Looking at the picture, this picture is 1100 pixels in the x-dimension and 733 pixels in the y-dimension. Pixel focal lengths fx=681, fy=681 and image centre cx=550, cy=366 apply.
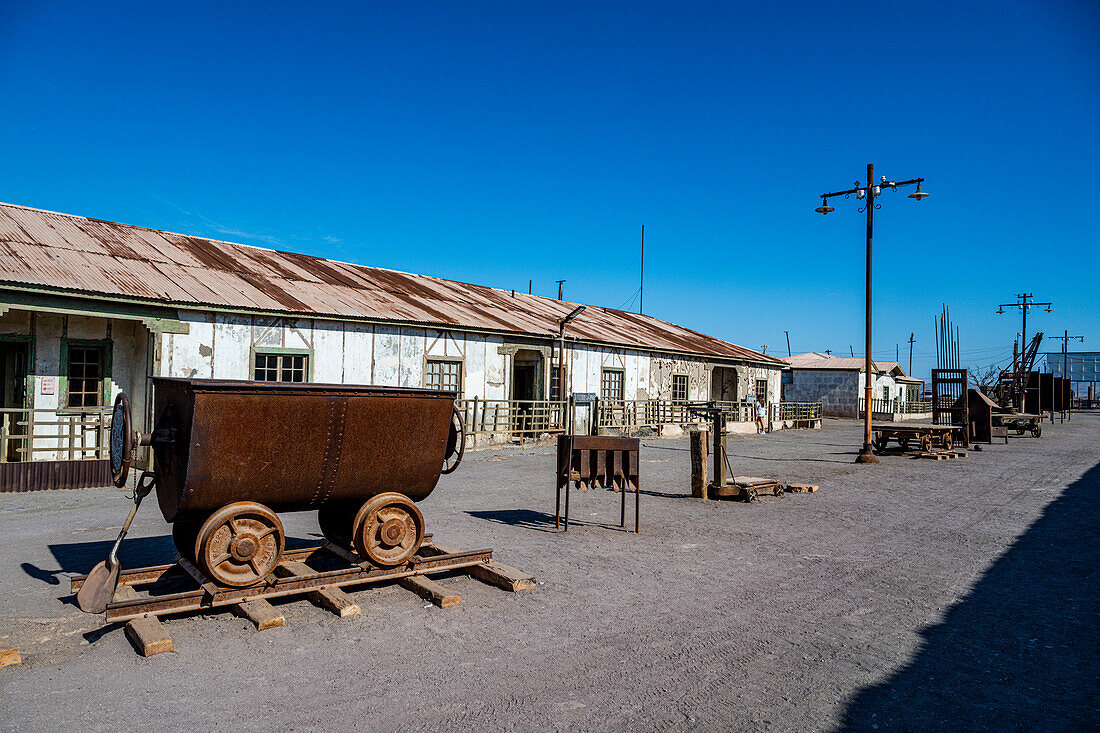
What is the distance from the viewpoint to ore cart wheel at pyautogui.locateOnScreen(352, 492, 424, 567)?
5598mm

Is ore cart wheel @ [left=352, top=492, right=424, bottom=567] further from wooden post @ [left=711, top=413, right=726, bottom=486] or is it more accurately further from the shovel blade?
wooden post @ [left=711, top=413, right=726, bottom=486]

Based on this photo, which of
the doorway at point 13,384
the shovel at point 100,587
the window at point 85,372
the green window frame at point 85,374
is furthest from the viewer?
the window at point 85,372

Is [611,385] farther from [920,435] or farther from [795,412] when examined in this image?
[795,412]

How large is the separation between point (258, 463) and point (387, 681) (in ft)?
6.56

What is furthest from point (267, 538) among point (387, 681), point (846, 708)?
point (846, 708)

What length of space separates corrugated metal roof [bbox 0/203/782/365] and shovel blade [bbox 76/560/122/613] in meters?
8.60

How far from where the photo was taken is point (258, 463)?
5066 millimetres

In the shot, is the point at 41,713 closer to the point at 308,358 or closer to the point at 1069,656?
the point at 1069,656

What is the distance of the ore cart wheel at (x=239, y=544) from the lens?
489cm

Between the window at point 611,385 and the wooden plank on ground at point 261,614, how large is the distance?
1801 cm

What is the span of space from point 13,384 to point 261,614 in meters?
11.2

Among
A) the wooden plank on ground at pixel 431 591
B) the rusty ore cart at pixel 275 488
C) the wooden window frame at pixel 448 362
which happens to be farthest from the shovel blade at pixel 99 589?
the wooden window frame at pixel 448 362

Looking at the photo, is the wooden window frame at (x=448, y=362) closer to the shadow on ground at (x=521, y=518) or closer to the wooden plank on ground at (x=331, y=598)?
the shadow on ground at (x=521, y=518)

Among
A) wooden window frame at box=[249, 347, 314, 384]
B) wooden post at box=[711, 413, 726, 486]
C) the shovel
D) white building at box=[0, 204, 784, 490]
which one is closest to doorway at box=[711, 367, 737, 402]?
white building at box=[0, 204, 784, 490]
